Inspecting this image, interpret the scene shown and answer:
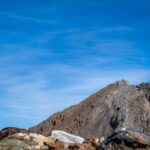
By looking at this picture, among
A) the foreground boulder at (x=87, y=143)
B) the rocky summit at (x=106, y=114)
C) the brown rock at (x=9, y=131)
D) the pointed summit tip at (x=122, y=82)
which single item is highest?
the pointed summit tip at (x=122, y=82)

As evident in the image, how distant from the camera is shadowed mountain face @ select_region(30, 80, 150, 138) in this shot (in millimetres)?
73125

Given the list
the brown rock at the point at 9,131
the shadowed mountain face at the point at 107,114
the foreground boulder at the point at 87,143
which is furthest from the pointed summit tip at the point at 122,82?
the foreground boulder at the point at 87,143

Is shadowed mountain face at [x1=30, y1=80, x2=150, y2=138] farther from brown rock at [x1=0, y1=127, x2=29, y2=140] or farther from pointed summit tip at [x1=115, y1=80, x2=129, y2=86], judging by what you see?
brown rock at [x1=0, y1=127, x2=29, y2=140]

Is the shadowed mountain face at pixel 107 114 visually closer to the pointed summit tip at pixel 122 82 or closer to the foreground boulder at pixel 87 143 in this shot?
the pointed summit tip at pixel 122 82

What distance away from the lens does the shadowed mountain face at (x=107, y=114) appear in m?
73.1

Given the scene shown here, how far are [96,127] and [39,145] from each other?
5250cm

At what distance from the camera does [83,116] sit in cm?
7712

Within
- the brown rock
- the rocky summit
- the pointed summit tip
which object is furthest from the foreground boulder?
the pointed summit tip

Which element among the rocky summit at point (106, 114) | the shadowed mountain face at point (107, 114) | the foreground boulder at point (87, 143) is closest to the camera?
the foreground boulder at point (87, 143)

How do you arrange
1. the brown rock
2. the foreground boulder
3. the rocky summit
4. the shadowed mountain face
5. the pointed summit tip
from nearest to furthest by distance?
the foreground boulder < the brown rock < the rocky summit < the shadowed mountain face < the pointed summit tip

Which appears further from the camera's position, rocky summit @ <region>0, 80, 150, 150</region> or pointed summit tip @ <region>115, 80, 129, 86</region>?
pointed summit tip @ <region>115, 80, 129, 86</region>

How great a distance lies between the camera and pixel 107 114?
7806cm

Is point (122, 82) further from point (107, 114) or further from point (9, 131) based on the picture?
point (9, 131)

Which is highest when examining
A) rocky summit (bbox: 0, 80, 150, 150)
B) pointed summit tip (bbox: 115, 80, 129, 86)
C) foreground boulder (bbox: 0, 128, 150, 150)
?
pointed summit tip (bbox: 115, 80, 129, 86)
